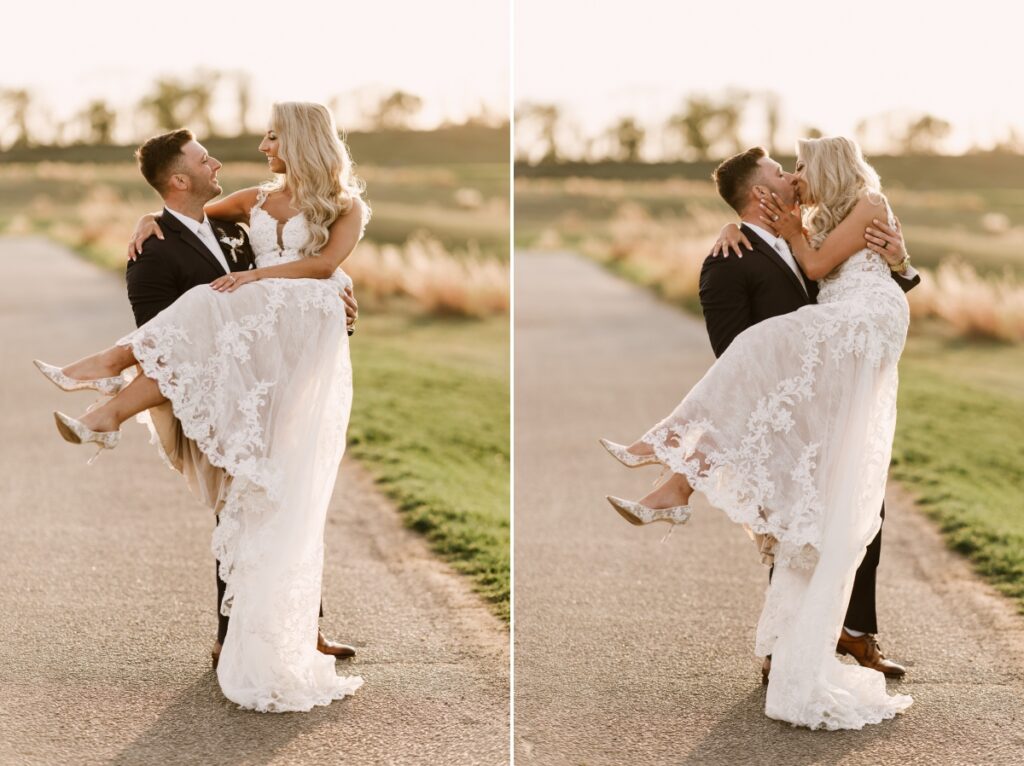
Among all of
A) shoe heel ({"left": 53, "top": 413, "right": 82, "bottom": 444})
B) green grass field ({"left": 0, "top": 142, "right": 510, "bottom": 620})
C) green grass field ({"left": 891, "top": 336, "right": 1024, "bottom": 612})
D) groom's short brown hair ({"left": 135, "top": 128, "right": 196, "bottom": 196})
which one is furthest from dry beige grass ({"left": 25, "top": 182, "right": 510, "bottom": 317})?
shoe heel ({"left": 53, "top": 413, "right": 82, "bottom": 444})

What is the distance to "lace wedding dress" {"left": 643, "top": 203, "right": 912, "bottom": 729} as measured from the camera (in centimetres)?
528

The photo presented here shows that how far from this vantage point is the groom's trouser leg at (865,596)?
583 cm

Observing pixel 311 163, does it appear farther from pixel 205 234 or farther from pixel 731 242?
pixel 731 242

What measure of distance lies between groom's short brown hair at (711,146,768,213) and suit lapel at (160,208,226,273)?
216cm

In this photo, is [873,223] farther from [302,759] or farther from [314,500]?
[302,759]

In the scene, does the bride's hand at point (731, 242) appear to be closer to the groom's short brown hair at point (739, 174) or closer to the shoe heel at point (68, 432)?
the groom's short brown hair at point (739, 174)

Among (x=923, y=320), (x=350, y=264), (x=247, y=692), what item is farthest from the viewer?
(x=350, y=264)

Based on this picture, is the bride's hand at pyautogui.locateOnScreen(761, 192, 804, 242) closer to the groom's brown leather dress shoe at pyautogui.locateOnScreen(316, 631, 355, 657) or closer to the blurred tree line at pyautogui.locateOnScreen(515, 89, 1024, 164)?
the groom's brown leather dress shoe at pyautogui.locateOnScreen(316, 631, 355, 657)

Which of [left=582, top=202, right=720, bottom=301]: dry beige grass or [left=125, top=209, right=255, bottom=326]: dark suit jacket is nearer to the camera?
[left=125, top=209, right=255, bottom=326]: dark suit jacket

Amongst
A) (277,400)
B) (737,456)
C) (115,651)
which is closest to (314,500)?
(277,400)

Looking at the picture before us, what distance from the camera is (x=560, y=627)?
6.70 m

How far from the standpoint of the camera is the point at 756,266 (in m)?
5.51

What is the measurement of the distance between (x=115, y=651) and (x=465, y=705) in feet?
5.44

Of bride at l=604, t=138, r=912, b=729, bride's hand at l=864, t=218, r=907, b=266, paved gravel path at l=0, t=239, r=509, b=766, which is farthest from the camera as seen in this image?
bride's hand at l=864, t=218, r=907, b=266
